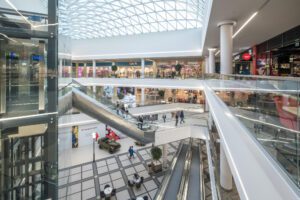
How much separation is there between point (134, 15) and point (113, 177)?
75.9 feet

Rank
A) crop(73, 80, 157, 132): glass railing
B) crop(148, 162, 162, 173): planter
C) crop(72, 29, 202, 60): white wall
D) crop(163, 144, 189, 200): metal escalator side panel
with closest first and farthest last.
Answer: crop(73, 80, 157, 132): glass railing < crop(163, 144, 189, 200): metal escalator side panel < crop(148, 162, 162, 173): planter < crop(72, 29, 202, 60): white wall

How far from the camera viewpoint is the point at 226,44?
1102 centimetres

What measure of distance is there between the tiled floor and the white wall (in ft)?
51.1

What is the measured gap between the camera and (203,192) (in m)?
13.3

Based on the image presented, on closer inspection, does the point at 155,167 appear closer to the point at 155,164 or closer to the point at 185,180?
the point at 155,164

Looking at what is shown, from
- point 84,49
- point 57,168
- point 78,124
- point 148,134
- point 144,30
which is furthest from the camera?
point 84,49

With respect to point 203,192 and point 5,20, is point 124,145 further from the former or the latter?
point 5,20

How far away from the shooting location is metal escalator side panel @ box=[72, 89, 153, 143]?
814 centimetres

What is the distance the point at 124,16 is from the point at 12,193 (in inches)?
1153

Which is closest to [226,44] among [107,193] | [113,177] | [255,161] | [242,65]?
[255,161]

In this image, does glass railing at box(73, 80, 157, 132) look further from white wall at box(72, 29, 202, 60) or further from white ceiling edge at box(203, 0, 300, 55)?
white wall at box(72, 29, 202, 60)

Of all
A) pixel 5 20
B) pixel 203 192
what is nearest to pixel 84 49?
pixel 203 192

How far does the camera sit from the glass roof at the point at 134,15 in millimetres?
24750

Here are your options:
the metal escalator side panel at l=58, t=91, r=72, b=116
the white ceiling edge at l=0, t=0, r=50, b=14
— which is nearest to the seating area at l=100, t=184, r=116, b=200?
the metal escalator side panel at l=58, t=91, r=72, b=116
